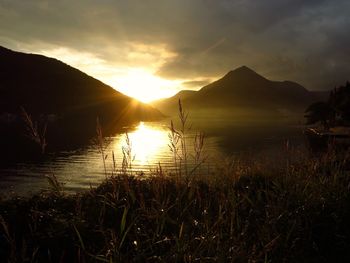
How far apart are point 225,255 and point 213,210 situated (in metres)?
2.63

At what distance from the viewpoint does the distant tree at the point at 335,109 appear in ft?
252

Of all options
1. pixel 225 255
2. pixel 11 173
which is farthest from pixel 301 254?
pixel 11 173

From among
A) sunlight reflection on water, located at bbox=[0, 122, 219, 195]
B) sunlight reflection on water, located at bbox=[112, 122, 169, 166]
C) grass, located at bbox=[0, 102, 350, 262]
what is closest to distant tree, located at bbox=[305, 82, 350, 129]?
sunlight reflection on water, located at bbox=[112, 122, 169, 166]

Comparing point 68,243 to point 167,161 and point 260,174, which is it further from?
point 167,161

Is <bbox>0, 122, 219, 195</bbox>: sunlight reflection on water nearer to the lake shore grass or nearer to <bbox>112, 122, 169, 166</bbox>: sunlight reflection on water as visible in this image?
<bbox>112, 122, 169, 166</bbox>: sunlight reflection on water

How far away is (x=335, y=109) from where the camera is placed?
84250 mm

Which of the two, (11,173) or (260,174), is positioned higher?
(260,174)

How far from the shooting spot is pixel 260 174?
1114 cm

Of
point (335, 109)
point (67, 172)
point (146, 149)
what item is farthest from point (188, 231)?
point (335, 109)

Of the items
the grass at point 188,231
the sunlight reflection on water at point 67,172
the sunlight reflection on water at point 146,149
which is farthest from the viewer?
the sunlight reflection on water at point 146,149

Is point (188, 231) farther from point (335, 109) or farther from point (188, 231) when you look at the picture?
point (335, 109)

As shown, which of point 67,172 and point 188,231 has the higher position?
point 188,231

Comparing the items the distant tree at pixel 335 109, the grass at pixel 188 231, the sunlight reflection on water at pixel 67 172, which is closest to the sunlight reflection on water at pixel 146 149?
the sunlight reflection on water at pixel 67 172

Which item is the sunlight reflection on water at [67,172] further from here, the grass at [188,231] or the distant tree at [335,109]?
the distant tree at [335,109]
